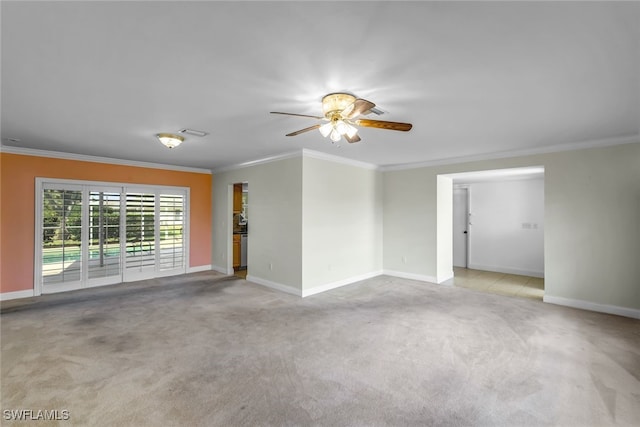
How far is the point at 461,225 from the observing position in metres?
7.71

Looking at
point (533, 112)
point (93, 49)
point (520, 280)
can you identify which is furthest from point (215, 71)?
point (520, 280)

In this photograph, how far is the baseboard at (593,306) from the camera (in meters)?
3.96

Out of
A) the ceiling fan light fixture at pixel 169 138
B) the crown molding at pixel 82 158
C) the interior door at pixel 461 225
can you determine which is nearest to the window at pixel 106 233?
the crown molding at pixel 82 158

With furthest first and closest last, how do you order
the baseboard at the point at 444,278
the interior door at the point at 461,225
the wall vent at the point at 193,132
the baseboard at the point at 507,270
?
the interior door at the point at 461,225
the baseboard at the point at 507,270
the baseboard at the point at 444,278
the wall vent at the point at 193,132

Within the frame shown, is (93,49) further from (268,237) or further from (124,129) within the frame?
(268,237)

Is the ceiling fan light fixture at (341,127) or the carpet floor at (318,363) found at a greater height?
the ceiling fan light fixture at (341,127)

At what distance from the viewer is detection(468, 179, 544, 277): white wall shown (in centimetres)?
654

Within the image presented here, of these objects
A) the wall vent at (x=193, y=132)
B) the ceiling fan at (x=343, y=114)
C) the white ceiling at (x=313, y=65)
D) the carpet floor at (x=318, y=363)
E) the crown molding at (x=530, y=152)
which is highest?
the wall vent at (x=193, y=132)

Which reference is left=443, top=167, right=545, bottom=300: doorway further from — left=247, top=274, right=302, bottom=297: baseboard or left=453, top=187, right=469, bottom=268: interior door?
left=247, top=274, right=302, bottom=297: baseboard

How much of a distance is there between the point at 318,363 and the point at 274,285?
8.94 ft

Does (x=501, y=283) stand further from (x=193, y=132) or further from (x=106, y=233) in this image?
(x=106, y=233)

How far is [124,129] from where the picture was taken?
145 inches

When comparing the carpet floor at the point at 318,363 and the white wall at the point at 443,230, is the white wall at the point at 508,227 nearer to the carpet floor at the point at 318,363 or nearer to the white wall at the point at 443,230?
the white wall at the point at 443,230

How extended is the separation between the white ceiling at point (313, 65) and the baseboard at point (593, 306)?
2.30 meters
